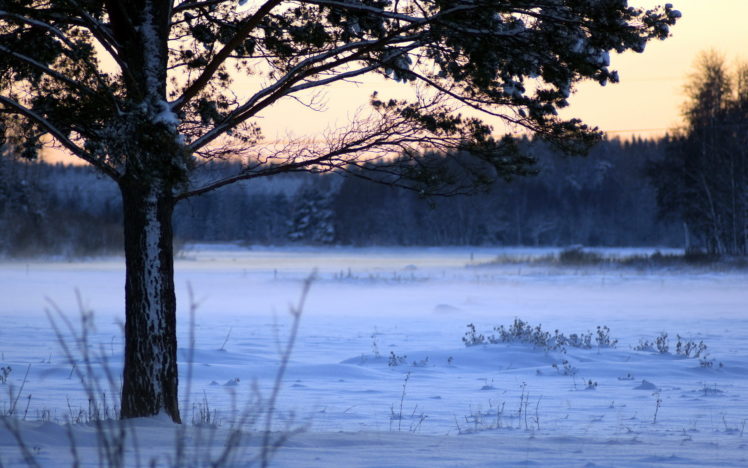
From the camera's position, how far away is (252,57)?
28.0ft

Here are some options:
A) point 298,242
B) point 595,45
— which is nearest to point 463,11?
point 595,45

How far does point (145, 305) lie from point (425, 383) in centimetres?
441

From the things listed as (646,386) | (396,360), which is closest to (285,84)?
(396,360)

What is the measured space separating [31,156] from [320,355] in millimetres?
5806

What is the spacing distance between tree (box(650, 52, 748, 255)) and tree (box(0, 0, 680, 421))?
1333 inches

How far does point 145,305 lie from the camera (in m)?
6.63

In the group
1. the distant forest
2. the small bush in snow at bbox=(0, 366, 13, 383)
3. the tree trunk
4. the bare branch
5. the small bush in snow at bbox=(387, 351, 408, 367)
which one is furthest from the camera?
the distant forest

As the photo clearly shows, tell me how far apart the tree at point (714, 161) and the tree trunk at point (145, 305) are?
36545 millimetres

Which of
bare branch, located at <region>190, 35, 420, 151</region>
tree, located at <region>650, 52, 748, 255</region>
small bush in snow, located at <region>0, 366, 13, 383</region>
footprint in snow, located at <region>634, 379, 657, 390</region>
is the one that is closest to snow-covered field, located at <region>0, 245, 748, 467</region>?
footprint in snow, located at <region>634, 379, 657, 390</region>

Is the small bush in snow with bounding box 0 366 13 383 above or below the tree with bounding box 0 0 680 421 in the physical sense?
below

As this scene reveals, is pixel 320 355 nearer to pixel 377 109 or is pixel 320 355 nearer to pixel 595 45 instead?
pixel 377 109

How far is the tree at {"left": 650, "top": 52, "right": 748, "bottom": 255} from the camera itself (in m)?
38.9

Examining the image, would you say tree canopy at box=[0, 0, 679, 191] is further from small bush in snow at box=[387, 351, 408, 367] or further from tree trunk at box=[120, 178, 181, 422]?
small bush in snow at box=[387, 351, 408, 367]

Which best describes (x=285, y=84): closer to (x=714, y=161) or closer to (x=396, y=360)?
(x=396, y=360)
